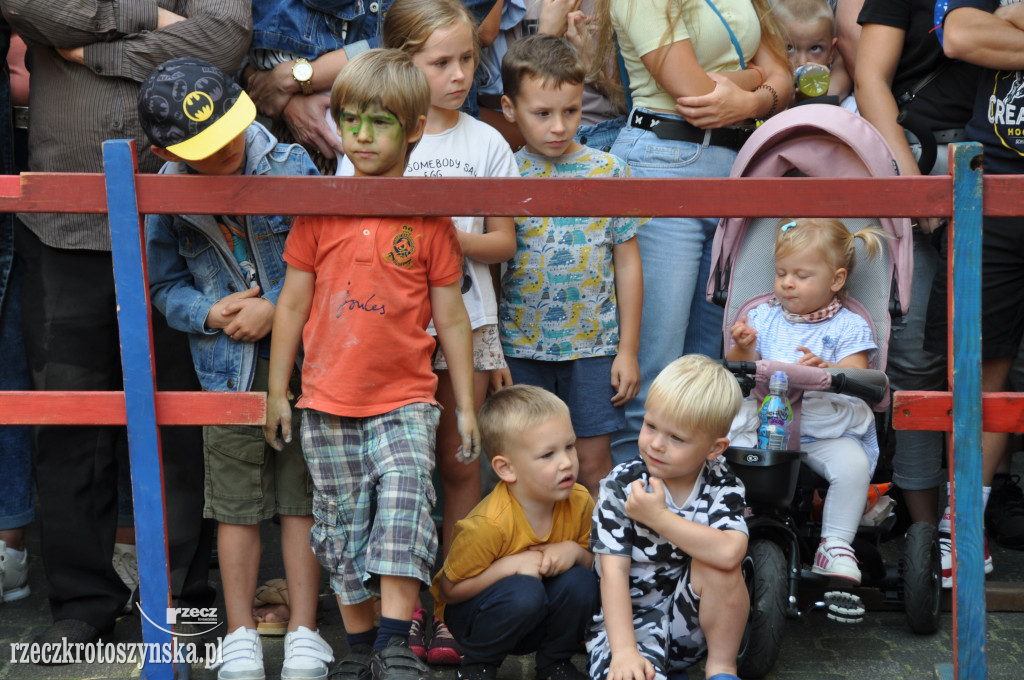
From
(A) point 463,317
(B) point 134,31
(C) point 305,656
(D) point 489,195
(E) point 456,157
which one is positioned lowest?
(C) point 305,656

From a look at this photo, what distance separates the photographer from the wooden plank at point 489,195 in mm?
2818

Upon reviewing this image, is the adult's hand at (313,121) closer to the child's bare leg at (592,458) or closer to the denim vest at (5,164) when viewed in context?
the denim vest at (5,164)

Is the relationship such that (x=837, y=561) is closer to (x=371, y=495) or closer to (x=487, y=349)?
(x=487, y=349)

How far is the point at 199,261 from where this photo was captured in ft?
10.9

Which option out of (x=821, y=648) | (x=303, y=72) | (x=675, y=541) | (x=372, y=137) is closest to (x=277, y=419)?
(x=372, y=137)

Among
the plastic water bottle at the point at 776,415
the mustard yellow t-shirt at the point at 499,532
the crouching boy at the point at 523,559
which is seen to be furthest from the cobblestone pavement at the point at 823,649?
the plastic water bottle at the point at 776,415

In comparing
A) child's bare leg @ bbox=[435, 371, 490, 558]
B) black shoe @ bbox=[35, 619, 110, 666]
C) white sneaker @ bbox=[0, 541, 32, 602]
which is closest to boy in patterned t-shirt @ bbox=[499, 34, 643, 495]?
child's bare leg @ bbox=[435, 371, 490, 558]

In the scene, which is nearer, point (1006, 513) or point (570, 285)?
point (570, 285)

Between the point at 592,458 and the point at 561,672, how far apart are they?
854mm

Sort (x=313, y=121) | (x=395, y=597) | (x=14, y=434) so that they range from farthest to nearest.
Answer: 1. (x=14, y=434)
2. (x=313, y=121)
3. (x=395, y=597)

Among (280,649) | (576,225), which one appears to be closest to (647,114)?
(576,225)

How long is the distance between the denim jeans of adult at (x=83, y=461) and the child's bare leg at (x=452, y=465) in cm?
73

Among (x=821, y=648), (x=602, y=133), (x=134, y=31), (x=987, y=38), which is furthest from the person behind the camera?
(x=602, y=133)

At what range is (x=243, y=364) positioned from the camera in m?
3.29
